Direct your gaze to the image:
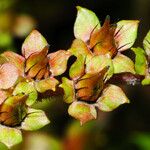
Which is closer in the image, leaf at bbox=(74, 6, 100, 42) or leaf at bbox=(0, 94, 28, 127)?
leaf at bbox=(0, 94, 28, 127)

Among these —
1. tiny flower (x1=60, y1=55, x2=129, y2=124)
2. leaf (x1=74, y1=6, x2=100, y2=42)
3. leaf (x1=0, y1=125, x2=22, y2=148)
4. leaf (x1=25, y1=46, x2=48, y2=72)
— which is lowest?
leaf (x1=0, y1=125, x2=22, y2=148)

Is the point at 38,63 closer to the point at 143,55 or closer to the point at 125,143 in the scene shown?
the point at 143,55

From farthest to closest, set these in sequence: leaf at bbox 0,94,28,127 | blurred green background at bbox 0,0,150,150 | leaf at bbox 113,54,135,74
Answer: blurred green background at bbox 0,0,150,150 < leaf at bbox 113,54,135,74 < leaf at bbox 0,94,28,127

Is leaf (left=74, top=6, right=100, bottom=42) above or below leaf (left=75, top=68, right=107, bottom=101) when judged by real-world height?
above

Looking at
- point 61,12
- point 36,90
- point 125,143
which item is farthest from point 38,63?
point 61,12

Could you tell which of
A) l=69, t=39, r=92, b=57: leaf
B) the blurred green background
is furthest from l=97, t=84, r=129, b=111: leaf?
the blurred green background

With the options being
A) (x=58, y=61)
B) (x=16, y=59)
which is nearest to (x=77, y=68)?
(x=58, y=61)

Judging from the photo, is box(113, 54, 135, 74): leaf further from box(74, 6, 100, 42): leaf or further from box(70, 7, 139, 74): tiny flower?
box(74, 6, 100, 42): leaf
